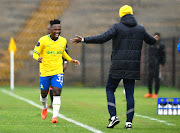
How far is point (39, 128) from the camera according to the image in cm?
812

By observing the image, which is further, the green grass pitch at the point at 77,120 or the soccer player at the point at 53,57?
the soccer player at the point at 53,57

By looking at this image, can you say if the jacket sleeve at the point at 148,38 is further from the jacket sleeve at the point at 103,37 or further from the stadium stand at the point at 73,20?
the stadium stand at the point at 73,20

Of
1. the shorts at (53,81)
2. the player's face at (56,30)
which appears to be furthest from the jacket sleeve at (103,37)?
the shorts at (53,81)

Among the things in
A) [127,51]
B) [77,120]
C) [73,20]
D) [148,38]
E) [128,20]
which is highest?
[128,20]

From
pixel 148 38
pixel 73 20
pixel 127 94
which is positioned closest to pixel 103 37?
pixel 148 38

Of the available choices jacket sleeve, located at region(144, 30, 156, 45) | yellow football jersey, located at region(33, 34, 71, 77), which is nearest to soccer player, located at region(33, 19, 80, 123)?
yellow football jersey, located at region(33, 34, 71, 77)

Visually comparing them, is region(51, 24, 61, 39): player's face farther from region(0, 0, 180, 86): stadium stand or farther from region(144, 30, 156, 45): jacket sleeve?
region(0, 0, 180, 86): stadium stand

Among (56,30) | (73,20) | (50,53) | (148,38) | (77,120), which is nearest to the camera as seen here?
(148,38)

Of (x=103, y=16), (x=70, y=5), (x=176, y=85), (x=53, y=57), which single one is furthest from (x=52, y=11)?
(x=53, y=57)

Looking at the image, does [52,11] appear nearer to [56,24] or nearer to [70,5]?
[70,5]

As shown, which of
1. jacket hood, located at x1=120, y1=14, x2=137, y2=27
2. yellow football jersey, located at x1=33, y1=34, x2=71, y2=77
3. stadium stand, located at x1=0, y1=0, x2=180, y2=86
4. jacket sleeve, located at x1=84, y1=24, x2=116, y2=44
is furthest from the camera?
stadium stand, located at x1=0, y1=0, x2=180, y2=86

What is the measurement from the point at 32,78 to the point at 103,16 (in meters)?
5.07

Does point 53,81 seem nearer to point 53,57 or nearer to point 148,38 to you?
point 53,57

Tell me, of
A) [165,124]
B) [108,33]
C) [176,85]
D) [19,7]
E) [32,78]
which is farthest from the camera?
[19,7]
